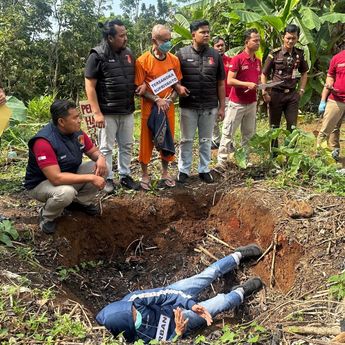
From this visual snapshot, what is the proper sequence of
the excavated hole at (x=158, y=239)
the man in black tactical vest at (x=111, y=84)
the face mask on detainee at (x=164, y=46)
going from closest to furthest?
the excavated hole at (x=158, y=239) → the man in black tactical vest at (x=111, y=84) → the face mask on detainee at (x=164, y=46)

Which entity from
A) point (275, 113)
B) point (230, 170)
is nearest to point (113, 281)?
point (230, 170)

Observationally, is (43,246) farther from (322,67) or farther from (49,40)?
(49,40)

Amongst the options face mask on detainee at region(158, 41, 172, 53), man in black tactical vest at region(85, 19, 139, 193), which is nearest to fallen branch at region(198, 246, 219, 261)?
man in black tactical vest at region(85, 19, 139, 193)

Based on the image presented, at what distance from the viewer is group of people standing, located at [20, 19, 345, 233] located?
4.46 meters

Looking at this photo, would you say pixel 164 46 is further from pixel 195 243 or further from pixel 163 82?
pixel 195 243

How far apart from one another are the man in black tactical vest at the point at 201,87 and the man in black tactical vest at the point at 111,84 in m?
0.75

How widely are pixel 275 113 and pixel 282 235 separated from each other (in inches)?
98.8

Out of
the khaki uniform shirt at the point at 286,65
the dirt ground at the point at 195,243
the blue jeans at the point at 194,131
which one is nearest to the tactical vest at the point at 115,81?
the blue jeans at the point at 194,131

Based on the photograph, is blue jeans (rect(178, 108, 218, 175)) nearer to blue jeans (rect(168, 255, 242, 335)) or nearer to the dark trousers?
the dark trousers

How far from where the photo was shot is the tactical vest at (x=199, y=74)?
547 centimetres

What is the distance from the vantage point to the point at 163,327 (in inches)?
155

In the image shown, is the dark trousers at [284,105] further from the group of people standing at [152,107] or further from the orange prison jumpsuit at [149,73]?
the orange prison jumpsuit at [149,73]

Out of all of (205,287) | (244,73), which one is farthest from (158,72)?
(205,287)

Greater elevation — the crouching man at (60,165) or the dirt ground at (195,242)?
the crouching man at (60,165)
